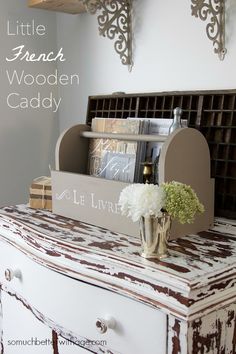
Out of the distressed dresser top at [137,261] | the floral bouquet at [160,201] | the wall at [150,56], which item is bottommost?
the distressed dresser top at [137,261]

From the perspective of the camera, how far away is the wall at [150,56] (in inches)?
55.7

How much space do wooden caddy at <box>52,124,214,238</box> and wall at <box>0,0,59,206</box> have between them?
1.85 feet

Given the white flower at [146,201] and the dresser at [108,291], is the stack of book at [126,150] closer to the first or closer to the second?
the dresser at [108,291]

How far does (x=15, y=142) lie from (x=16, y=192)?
21 cm

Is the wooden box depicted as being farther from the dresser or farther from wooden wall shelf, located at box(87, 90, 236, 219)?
wooden wall shelf, located at box(87, 90, 236, 219)

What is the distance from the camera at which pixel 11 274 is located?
132 centimetres

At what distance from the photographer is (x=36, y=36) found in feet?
6.32

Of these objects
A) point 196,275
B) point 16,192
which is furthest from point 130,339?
point 16,192

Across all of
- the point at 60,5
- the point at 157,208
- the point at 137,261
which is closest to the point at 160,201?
the point at 157,208

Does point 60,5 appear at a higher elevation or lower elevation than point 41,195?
higher

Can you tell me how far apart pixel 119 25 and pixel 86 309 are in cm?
102

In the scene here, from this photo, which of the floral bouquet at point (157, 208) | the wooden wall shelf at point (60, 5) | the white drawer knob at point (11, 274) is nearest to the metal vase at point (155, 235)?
the floral bouquet at point (157, 208)

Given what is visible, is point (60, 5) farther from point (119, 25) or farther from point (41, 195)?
point (41, 195)

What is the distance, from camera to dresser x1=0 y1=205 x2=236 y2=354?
0.88 m
